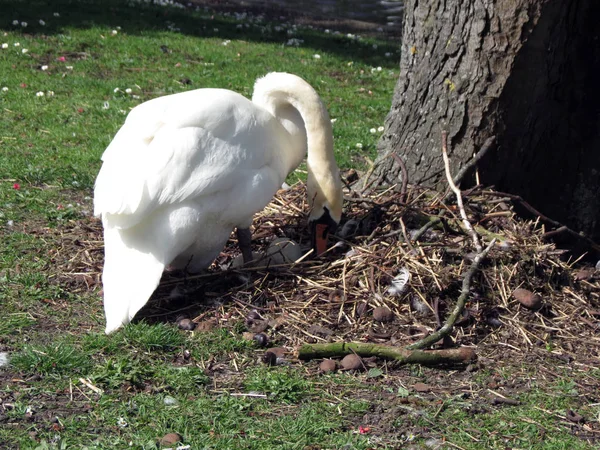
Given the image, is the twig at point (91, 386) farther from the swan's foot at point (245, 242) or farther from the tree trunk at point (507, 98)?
the tree trunk at point (507, 98)

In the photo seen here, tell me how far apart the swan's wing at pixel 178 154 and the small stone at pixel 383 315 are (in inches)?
39.8

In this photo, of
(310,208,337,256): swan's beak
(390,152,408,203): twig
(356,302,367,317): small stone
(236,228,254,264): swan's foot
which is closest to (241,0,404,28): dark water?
(390,152,408,203): twig

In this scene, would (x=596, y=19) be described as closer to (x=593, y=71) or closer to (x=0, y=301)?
(x=593, y=71)

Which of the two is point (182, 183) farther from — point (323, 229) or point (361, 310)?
point (361, 310)

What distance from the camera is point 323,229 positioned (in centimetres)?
492

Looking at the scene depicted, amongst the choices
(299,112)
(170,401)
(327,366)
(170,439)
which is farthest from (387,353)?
(299,112)

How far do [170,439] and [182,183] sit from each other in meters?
1.45

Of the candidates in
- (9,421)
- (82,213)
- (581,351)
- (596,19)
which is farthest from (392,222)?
(9,421)

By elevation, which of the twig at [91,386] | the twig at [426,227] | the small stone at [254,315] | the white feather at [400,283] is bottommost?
the twig at [91,386]

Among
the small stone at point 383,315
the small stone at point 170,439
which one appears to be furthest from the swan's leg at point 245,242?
the small stone at point 170,439

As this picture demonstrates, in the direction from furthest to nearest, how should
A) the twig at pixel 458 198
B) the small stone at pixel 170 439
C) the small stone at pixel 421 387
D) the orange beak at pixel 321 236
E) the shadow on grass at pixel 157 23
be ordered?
1. the shadow on grass at pixel 157 23
2. the orange beak at pixel 321 236
3. the twig at pixel 458 198
4. the small stone at pixel 421 387
5. the small stone at pixel 170 439

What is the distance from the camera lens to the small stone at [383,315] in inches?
170

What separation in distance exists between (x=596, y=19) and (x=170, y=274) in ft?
10.1

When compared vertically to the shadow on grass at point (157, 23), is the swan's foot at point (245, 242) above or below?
below
